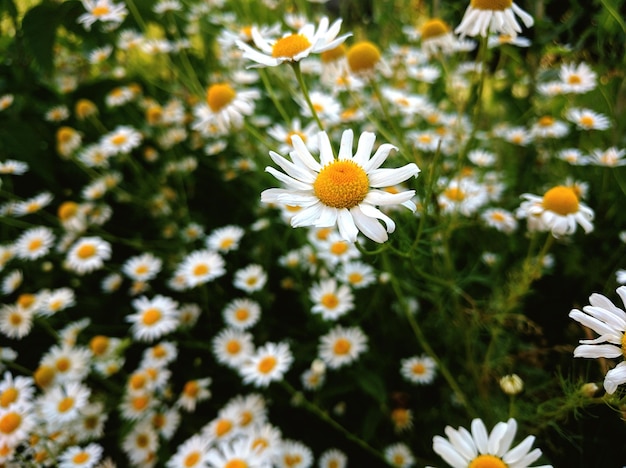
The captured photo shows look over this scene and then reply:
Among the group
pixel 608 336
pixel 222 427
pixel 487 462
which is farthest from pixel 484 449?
pixel 222 427

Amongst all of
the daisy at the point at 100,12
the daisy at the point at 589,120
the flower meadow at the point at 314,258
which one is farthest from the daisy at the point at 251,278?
the daisy at the point at 589,120

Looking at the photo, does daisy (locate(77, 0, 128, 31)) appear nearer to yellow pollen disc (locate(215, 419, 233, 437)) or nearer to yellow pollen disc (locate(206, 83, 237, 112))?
yellow pollen disc (locate(206, 83, 237, 112))

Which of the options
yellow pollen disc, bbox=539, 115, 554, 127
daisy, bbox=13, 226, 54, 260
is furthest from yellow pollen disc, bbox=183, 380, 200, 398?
yellow pollen disc, bbox=539, 115, 554, 127

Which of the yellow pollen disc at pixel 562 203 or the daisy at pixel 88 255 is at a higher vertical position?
the yellow pollen disc at pixel 562 203

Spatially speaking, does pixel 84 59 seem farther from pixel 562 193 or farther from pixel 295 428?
pixel 562 193

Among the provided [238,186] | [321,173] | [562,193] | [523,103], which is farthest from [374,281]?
[523,103]

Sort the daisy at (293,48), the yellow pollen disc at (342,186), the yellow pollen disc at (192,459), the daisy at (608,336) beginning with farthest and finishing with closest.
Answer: the yellow pollen disc at (192,459) < the daisy at (293,48) < the yellow pollen disc at (342,186) < the daisy at (608,336)

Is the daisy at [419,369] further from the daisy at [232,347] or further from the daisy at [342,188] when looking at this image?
the daisy at [342,188]
